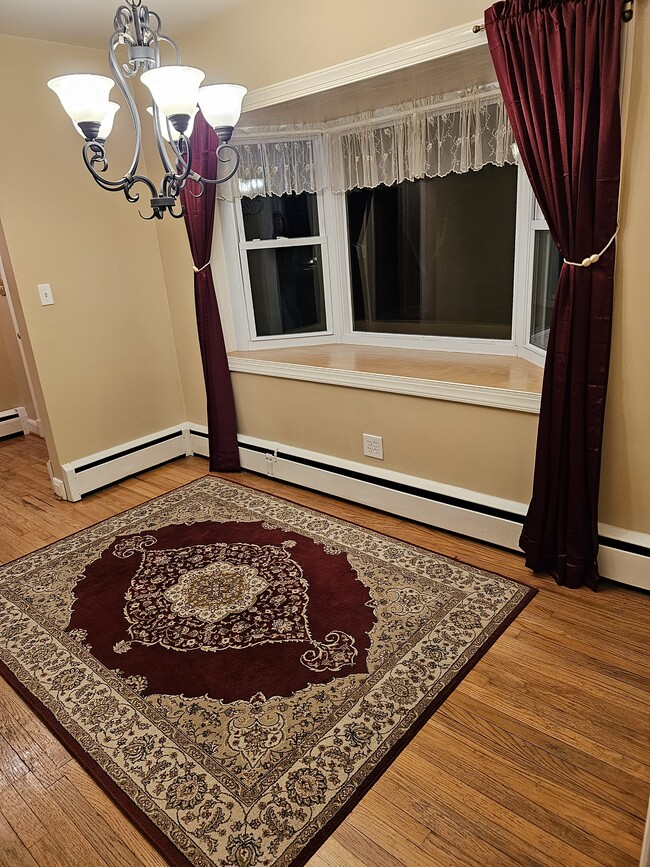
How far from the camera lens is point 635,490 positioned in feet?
7.46

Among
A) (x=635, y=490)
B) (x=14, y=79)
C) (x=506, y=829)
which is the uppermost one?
(x=14, y=79)

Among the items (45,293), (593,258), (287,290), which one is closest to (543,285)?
(593,258)

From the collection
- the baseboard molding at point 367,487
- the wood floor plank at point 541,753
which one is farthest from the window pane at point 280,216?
the wood floor plank at point 541,753

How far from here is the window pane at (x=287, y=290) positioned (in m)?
3.77

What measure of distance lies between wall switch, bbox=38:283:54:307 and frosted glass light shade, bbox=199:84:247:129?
1.85m

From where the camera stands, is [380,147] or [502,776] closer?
[502,776]

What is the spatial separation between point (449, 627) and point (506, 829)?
2.59 feet

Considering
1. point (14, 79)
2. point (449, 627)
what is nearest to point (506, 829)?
point (449, 627)

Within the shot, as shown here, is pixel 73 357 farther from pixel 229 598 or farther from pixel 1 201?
pixel 229 598

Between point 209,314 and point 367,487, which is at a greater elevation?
point 209,314

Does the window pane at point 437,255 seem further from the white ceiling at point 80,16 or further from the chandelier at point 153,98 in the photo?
the chandelier at point 153,98

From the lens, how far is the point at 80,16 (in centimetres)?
280

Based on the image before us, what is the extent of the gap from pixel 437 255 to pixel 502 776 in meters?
2.65

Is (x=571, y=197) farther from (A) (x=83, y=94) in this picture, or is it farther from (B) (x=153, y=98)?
(A) (x=83, y=94)
